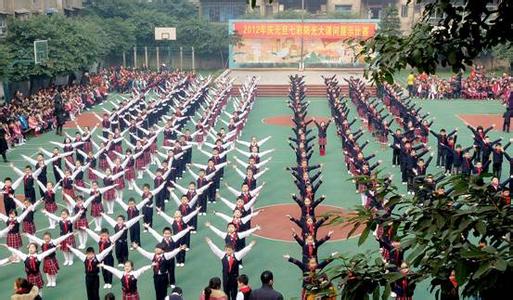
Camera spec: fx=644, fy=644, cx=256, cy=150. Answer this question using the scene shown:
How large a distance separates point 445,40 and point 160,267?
258 inches

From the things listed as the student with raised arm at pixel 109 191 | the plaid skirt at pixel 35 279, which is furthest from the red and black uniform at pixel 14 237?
the student with raised arm at pixel 109 191

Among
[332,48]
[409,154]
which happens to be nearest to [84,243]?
[409,154]

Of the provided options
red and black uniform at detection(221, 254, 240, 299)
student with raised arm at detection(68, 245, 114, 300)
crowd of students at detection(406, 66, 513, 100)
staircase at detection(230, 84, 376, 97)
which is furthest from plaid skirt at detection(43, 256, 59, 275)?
staircase at detection(230, 84, 376, 97)

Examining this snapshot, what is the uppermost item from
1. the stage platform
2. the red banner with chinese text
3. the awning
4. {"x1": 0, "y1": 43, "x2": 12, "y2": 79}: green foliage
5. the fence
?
the awning

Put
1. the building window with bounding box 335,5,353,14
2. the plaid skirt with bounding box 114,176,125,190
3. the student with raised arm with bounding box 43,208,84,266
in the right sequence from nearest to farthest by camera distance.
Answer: the student with raised arm with bounding box 43,208,84,266 < the plaid skirt with bounding box 114,176,125,190 < the building window with bounding box 335,5,353,14

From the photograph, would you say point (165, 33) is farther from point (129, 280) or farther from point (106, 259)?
point (129, 280)

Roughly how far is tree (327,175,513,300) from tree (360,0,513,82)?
102 cm

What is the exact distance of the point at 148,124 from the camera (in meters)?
22.2

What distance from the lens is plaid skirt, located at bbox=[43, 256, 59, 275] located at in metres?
10.4

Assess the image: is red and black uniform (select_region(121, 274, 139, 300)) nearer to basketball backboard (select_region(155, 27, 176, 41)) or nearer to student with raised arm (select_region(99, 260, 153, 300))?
student with raised arm (select_region(99, 260, 153, 300))

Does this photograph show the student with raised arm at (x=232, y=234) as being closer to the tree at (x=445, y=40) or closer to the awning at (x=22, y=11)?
the tree at (x=445, y=40)

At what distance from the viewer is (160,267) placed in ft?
31.6

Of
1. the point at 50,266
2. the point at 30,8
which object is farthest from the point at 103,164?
the point at 30,8

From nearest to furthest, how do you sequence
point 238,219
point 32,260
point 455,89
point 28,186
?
point 32,260 → point 238,219 → point 28,186 → point 455,89
